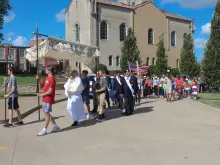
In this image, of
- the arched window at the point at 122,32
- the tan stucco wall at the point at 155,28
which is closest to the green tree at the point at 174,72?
the tan stucco wall at the point at 155,28

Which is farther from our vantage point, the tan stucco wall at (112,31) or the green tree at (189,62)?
the tan stucco wall at (112,31)

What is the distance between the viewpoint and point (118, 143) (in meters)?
7.37

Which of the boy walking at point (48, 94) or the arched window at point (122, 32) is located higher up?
the arched window at point (122, 32)

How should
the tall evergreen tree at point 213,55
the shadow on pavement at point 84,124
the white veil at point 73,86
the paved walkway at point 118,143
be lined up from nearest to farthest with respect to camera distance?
the paved walkway at point 118,143, the shadow on pavement at point 84,124, the white veil at point 73,86, the tall evergreen tree at point 213,55

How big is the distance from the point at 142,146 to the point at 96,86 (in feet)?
15.0

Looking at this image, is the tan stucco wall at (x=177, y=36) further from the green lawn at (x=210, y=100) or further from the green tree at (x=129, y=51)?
the green lawn at (x=210, y=100)

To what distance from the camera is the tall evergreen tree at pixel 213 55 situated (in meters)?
28.3

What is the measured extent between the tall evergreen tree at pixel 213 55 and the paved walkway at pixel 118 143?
18.5 m

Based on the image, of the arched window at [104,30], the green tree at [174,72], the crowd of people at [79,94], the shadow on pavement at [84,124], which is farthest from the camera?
the green tree at [174,72]

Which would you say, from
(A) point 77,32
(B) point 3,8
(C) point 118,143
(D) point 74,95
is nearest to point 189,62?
(A) point 77,32

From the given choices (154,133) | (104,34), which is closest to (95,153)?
(154,133)

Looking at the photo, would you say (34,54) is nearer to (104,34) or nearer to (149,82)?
(149,82)

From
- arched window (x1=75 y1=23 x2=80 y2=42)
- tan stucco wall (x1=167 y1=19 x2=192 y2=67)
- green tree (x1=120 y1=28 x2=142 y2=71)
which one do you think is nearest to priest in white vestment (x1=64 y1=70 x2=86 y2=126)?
green tree (x1=120 y1=28 x2=142 y2=71)

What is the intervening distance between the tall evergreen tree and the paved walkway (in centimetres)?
1849
